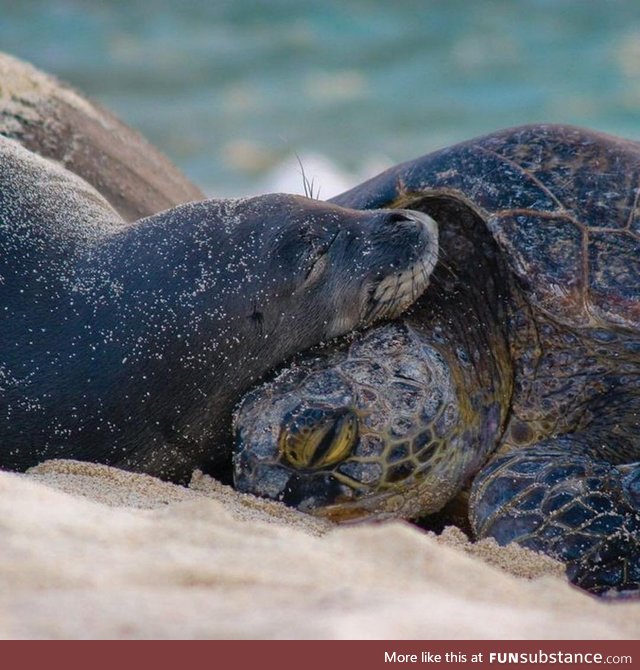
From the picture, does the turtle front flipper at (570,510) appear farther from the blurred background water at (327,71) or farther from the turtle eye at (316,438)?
the blurred background water at (327,71)

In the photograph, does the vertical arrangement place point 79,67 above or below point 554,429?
above

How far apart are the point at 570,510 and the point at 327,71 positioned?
33.4 ft

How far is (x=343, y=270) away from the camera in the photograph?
2.97m

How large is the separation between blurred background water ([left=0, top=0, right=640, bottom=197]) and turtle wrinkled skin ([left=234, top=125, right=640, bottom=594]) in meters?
6.70

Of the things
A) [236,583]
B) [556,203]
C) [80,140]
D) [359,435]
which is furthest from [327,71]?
[236,583]

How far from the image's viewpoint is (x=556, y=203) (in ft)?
10.4

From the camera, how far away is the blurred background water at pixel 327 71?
10914 millimetres

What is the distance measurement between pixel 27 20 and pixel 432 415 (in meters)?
11.6

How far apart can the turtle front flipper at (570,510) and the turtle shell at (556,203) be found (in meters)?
0.45

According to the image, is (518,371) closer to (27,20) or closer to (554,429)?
(554,429)

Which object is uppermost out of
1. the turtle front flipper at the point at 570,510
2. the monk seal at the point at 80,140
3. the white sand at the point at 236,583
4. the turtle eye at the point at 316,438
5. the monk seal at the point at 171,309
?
the monk seal at the point at 80,140

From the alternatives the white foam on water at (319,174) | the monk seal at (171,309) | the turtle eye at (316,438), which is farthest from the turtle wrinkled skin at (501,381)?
the white foam on water at (319,174)

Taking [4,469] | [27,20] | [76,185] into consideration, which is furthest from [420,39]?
[4,469]
